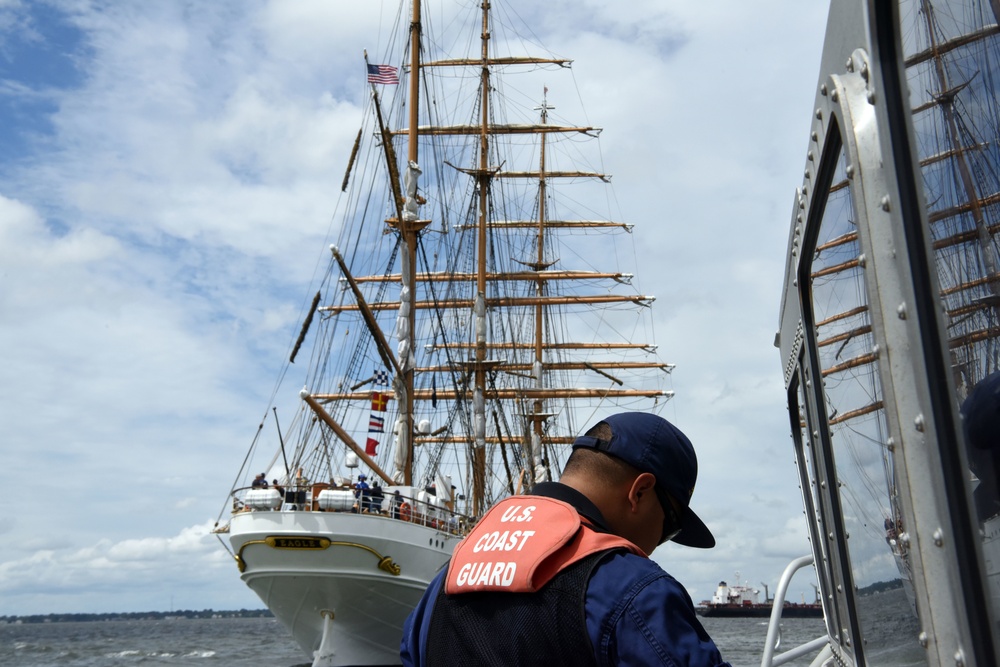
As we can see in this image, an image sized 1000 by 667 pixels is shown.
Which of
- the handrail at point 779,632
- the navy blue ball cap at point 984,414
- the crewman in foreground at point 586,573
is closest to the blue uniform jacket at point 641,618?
the crewman in foreground at point 586,573

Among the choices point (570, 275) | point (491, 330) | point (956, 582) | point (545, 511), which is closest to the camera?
point (956, 582)

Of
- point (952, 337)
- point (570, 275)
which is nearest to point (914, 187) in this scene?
point (952, 337)

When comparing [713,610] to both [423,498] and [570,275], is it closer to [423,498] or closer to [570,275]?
[570,275]

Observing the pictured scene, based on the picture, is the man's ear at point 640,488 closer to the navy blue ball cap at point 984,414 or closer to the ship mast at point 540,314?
the navy blue ball cap at point 984,414

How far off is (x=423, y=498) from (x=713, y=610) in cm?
8687

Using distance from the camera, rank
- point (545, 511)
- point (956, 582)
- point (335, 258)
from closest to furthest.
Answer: point (956, 582)
point (545, 511)
point (335, 258)

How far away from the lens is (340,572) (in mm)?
24531

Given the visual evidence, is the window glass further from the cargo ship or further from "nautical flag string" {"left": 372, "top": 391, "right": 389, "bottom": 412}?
the cargo ship

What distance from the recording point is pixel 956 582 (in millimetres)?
1477

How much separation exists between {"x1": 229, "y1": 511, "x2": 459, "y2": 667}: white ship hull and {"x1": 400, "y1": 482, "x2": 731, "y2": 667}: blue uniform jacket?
23054mm

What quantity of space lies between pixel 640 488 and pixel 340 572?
23368 mm

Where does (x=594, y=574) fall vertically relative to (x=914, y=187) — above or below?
below

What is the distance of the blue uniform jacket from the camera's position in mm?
1640

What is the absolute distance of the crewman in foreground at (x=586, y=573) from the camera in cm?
169
